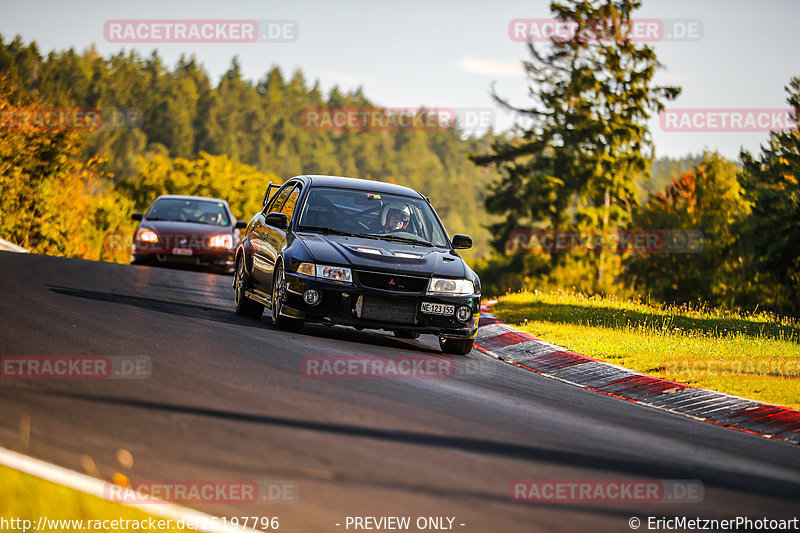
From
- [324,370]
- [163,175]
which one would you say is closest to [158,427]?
[324,370]

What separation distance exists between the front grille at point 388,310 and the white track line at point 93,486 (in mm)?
5702

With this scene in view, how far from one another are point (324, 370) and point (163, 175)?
308 ft

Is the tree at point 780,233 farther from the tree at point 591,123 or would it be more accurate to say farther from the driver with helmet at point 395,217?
the driver with helmet at point 395,217

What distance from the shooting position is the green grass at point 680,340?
10.2m

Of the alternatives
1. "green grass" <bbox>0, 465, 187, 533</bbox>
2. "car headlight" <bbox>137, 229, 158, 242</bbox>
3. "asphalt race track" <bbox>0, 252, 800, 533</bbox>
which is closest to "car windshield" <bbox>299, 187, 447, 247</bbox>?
"asphalt race track" <bbox>0, 252, 800, 533</bbox>

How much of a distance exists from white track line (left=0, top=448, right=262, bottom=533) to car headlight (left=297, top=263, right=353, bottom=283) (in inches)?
225

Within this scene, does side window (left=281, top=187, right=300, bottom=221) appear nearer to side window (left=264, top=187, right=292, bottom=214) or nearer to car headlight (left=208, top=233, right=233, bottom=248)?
side window (left=264, top=187, right=292, bottom=214)

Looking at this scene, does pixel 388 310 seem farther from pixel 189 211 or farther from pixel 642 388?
pixel 189 211

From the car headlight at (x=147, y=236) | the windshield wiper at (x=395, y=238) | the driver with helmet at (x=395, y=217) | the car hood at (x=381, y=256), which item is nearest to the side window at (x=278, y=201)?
the driver with helmet at (x=395, y=217)

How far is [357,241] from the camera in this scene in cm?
1125

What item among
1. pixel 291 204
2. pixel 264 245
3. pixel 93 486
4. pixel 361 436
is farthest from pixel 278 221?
pixel 93 486

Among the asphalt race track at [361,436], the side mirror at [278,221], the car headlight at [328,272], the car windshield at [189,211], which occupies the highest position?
the car windshield at [189,211]

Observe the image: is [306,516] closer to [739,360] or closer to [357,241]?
[357,241]

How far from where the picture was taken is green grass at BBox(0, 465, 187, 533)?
4.06 metres
